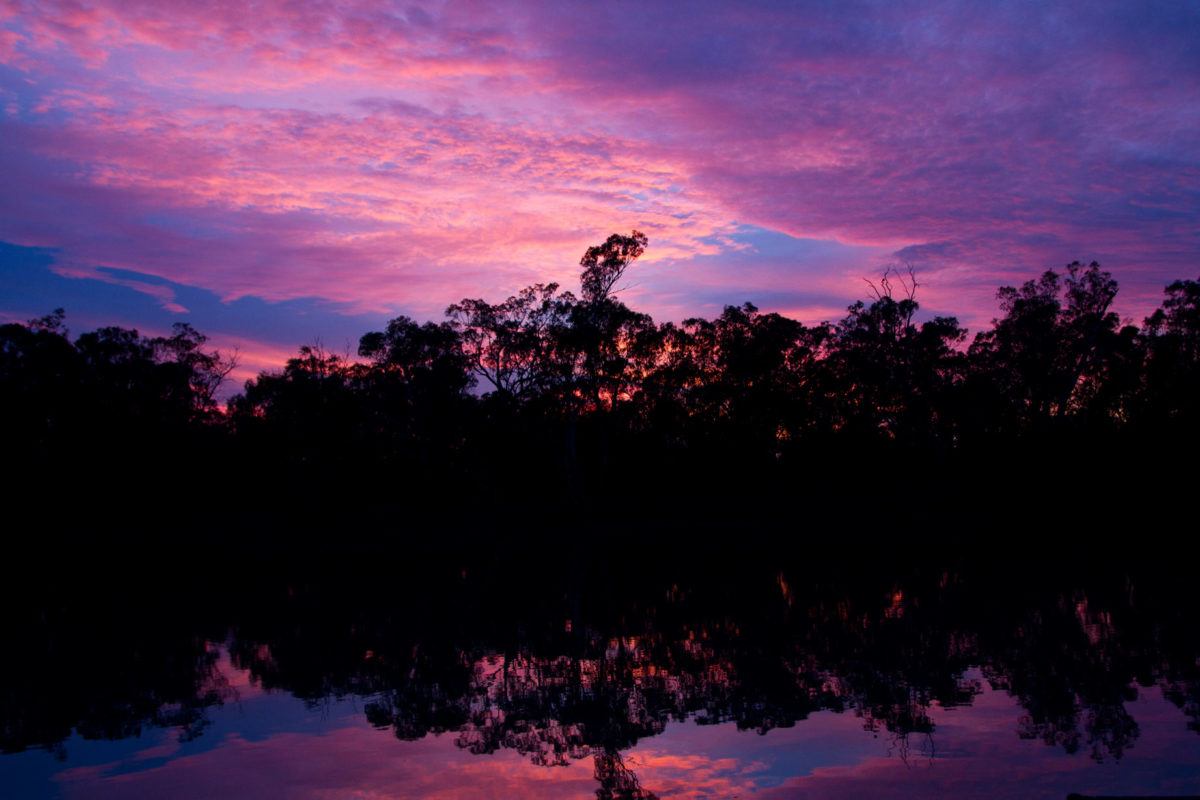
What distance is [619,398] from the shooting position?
145 feet

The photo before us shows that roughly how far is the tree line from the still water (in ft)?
81.1

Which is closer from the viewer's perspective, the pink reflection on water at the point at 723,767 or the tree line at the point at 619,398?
the pink reflection on water at the point at 723,767

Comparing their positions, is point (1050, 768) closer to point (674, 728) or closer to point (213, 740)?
point (674, 728)

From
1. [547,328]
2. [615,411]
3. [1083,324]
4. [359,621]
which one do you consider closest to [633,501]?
[615,411]

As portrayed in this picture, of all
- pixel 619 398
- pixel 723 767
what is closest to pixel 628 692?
pixel 723 767

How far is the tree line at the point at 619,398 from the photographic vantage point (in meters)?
42.0

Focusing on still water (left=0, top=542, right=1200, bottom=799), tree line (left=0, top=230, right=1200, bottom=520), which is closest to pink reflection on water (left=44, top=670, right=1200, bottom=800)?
still water (left=0, top=542, right=1200, bottom=799)

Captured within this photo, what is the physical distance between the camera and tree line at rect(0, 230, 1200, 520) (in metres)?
42.0

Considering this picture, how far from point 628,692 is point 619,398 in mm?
34176

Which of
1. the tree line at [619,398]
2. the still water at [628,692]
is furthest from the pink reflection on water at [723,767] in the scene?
the tree line at [619,398]

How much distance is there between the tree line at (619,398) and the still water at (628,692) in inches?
973

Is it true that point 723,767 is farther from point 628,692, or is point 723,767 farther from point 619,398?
point 619,398

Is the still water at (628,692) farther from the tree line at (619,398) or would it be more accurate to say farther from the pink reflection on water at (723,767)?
the tree line at (619,398)

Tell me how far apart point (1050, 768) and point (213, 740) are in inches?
285
